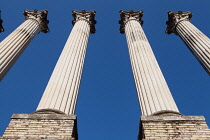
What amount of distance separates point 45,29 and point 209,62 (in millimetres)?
14498

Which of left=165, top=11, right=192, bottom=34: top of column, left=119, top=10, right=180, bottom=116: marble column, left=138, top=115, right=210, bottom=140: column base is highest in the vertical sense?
left=165, top=11, right=192, bottom=34: top of column

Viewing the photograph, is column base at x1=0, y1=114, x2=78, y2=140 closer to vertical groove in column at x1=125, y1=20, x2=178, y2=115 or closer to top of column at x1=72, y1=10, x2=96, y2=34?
vertical groove in column at x1=125, y1=20, x2=178, y2=115

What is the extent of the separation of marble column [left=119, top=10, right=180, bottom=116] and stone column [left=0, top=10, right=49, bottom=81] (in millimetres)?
6888

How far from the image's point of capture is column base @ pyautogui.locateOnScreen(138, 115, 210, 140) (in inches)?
347

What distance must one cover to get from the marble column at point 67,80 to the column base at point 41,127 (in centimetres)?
70

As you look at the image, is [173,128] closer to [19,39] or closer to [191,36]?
[191,36]

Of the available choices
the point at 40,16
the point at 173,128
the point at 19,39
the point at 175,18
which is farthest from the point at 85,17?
the point at 173,128

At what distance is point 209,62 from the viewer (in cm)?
1433

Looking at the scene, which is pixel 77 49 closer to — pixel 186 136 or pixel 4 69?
pixel 4 69

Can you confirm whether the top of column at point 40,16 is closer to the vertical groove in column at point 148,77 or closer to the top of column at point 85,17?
the top of column at point 85,17

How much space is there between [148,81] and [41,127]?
18.1ft

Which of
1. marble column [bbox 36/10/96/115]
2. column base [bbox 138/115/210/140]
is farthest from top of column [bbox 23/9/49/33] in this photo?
column base [bbox 138/115/210/140]

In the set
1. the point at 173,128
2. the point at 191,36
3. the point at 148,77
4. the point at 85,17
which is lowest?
the point at 173,128

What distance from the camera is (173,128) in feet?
30.2
